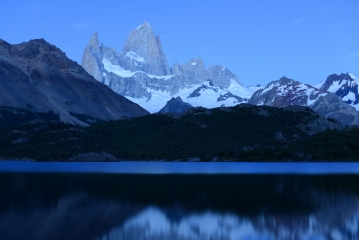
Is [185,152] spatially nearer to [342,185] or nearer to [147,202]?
[342,185]

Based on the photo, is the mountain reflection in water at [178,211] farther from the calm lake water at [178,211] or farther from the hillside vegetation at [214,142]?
the hillside vegetation at [214,142]

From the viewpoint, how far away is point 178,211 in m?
40.4

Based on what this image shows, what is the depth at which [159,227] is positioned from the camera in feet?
110

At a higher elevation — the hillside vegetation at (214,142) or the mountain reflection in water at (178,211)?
the hillside vegetation at (214,142)

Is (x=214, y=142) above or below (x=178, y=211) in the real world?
above

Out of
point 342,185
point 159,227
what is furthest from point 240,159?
point 159,227

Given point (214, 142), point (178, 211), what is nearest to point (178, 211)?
point (178, 211)

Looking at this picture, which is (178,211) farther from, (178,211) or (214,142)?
(214,142)

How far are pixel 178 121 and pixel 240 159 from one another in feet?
172

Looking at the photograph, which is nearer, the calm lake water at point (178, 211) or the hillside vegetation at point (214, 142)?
the calm lake water at point (178, 211)

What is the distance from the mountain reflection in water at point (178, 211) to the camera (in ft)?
103

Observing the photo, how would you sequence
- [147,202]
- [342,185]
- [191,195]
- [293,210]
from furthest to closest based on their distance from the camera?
1. [342,185]
2. [191,195]
3. [147,202]
4. [293,210]

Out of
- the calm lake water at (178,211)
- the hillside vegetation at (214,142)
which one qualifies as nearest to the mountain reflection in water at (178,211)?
the calm lake water at (178,211)

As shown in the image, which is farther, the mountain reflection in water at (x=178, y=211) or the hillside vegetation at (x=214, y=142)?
the hillside vegetation at (x=214, y=142)
